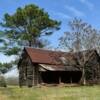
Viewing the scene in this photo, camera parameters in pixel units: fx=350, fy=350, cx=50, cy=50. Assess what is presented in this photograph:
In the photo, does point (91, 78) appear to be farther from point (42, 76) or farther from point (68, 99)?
point (68, 99)

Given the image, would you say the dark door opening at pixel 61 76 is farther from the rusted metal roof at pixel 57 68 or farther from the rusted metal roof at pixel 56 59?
the rusted metal roof at pixel 56 59

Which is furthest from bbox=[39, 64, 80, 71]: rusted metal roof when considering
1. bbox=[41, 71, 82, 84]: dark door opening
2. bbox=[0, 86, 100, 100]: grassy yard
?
bbox=[0, 86, 100, 100]: grassy yard

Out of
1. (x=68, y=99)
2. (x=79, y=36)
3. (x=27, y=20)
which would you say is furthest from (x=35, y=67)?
(x=68, y=99)

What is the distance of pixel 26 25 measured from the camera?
234 feet

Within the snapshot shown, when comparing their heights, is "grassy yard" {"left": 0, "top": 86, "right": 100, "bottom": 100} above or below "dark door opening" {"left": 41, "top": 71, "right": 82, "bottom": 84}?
below

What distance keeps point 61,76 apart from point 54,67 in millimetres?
3781

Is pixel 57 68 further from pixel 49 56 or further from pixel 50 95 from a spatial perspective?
pixel 50 95

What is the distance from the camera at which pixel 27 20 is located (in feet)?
232

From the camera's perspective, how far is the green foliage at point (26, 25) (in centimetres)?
7025

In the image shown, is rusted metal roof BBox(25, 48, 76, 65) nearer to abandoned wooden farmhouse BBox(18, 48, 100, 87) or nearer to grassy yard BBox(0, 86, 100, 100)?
abandoned wooden farmhouse BBox(18, 48, 100, 87)

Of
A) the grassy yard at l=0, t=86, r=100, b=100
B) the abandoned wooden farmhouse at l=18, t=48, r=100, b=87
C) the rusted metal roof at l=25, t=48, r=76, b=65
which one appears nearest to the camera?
the grassy yard at l=0, t=86, r=100, b=100

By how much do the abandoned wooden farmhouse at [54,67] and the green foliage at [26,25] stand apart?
38.9 ft

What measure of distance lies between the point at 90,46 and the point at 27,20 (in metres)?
18.3

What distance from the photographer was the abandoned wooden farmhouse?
180 feet
